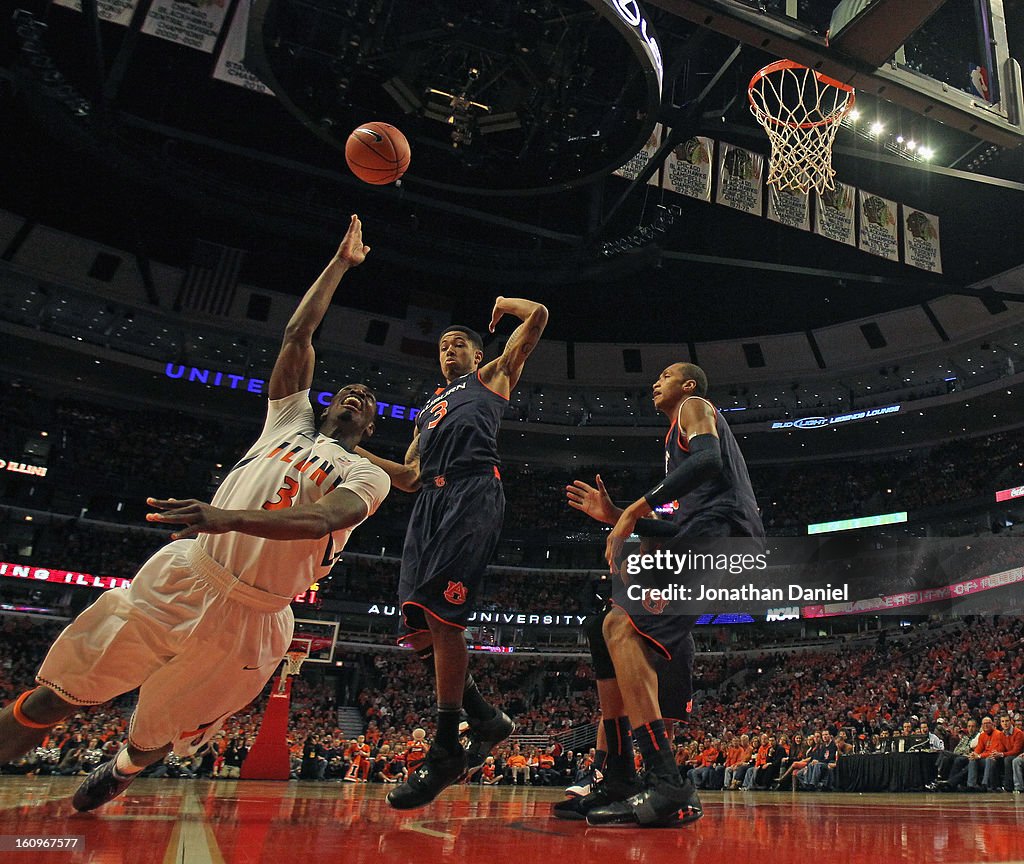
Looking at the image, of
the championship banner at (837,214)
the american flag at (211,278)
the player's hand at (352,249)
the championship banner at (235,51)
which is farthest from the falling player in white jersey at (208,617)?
the american flag at (211,278)

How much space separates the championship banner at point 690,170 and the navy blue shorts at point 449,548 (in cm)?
1163

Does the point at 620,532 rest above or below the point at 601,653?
above

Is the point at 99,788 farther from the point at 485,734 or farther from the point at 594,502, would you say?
the point at 594,502

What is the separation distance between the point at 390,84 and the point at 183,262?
15092 millimetres

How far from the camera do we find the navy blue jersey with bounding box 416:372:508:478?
377 cm

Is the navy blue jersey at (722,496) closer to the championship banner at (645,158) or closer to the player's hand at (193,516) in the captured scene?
the player's hand at (193,516)

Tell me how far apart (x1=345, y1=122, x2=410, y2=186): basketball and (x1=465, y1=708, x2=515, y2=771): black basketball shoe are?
3.90 metres

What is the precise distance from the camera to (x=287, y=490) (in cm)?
321

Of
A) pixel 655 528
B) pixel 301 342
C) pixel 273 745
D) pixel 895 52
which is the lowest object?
pixel 273 745

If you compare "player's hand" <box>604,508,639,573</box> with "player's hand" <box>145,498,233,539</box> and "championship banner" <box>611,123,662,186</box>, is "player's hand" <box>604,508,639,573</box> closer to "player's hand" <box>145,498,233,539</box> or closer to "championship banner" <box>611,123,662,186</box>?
"player's hand" <box>145,498,233,539</box>

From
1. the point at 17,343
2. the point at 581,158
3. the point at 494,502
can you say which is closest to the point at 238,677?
the point at 494,502

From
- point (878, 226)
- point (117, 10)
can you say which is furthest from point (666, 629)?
point (878, 226)

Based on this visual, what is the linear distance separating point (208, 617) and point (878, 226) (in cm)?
1565

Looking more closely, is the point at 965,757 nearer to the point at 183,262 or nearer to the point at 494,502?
the point at 494,502
